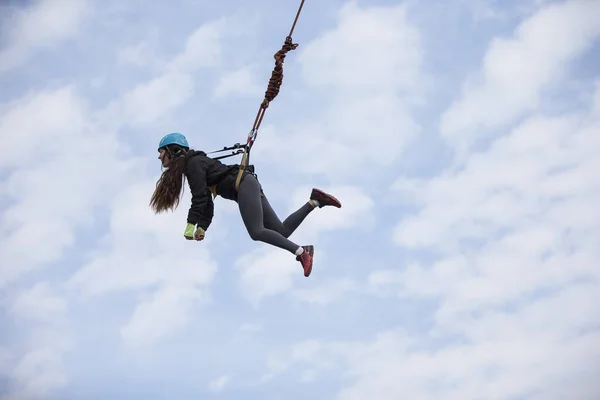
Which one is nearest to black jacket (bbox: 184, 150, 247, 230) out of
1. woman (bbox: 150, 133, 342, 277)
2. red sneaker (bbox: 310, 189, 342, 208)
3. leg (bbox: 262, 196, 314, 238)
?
woman (bbox: 150, 133, 342, 277)

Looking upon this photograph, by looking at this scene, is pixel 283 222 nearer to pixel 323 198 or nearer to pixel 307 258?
pixel 323 198

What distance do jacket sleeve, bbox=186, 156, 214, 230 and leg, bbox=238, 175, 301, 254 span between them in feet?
1.27

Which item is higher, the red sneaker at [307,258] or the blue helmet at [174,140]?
the blue helmet at [174,140]

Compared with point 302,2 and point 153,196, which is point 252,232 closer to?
point 153,196

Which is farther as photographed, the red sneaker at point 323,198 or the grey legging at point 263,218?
the red sneaker at point 323,198

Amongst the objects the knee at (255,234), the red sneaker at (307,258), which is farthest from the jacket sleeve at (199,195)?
the red sneaker at (307,258)

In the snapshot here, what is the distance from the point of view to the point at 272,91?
12922 mm

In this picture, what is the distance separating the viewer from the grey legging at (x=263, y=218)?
12.4m

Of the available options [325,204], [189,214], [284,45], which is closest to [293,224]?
[325,204]

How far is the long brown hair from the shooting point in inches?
503

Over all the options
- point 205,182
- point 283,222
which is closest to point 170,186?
point 205,182

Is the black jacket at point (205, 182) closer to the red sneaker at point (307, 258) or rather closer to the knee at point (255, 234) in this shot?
the knee at point (255, 234)

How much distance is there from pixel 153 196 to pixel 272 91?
190 centimetres

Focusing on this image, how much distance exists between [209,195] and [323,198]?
1.45 meters
